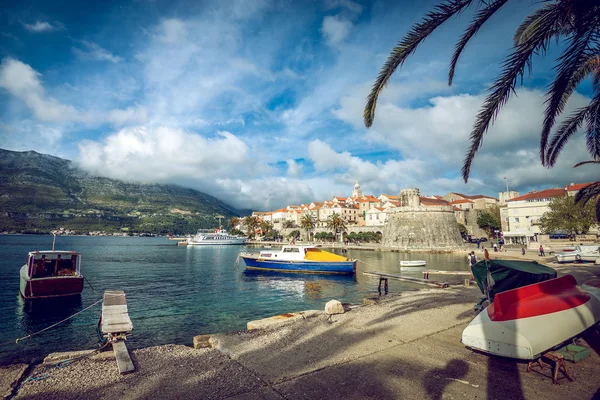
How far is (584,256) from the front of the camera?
25047 mm

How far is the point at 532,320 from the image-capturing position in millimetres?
4941

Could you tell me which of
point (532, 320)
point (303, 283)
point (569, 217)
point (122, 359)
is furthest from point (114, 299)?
point (569, 217)

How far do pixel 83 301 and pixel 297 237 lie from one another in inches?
3268

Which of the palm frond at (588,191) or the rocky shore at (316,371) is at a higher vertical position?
the palm frond at (588,191)

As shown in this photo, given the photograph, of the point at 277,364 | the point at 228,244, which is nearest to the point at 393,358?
the point at 277,364

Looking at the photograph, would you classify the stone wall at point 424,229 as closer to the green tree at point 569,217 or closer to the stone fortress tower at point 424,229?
the stone fortress tower at point 424,229

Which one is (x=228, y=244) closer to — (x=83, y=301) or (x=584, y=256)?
(x=83, y=301)

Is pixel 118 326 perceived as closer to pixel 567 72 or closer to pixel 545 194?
pixel 567 72

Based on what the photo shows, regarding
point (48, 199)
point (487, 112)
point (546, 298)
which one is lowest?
point (546, 298)

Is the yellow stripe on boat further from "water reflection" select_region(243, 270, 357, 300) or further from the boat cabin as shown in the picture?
the boat cabin

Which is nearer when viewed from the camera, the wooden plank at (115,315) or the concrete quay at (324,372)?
the concrete quay at (324,372)

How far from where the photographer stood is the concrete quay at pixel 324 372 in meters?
4.48

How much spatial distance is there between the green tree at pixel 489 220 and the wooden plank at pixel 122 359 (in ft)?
280

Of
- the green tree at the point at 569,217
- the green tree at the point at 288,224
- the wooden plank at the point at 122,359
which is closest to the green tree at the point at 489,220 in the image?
the green tree at the point at 569,217
